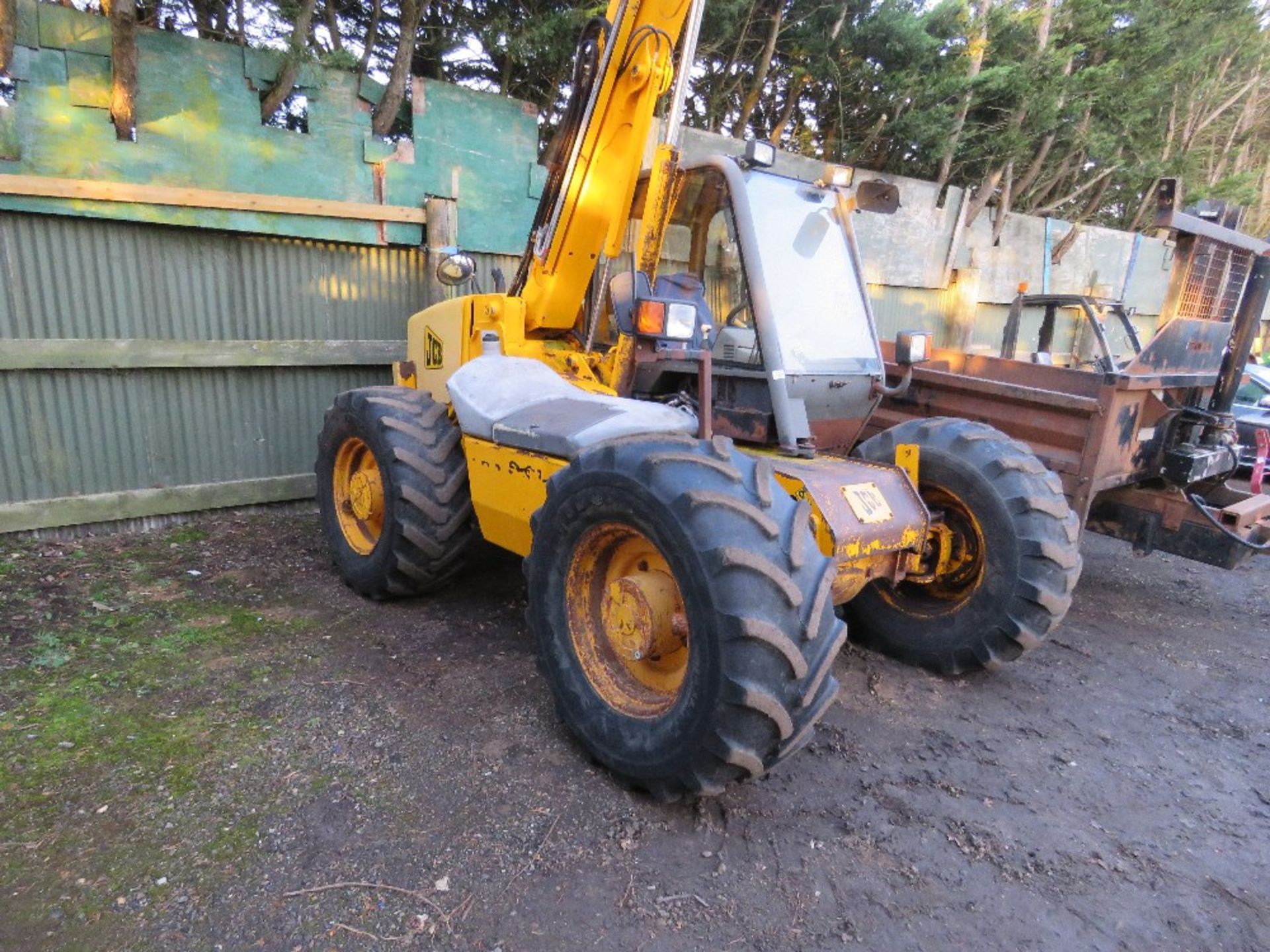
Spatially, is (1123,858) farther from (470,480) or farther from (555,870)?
(470,480)

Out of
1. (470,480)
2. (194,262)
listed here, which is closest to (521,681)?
(470,480)

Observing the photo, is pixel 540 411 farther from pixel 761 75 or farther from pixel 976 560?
pixel 761 75

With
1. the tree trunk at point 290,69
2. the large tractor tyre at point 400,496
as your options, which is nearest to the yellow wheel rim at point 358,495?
the large tractor tyre at point 400,496

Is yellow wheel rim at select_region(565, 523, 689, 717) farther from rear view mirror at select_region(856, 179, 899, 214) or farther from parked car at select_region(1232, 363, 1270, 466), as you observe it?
parked car at select_region(1232, 363, 1270, 466)

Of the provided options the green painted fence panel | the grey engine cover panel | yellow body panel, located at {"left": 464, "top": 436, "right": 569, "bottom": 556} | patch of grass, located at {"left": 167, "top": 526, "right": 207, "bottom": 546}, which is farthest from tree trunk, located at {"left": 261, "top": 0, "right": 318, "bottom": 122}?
yellow body panel, located at {"left": 464, "top": 436, "right": 569, "bottom": 556}

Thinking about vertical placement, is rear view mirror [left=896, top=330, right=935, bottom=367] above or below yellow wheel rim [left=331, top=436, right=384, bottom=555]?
above

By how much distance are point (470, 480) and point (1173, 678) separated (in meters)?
3.81

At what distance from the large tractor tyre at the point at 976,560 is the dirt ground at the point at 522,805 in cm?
22

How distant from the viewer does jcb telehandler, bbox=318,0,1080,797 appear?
237cm

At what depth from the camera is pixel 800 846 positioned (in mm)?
2510

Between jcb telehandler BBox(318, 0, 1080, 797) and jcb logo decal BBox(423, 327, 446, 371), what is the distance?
0.03 metres

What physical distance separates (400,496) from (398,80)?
3.49 m

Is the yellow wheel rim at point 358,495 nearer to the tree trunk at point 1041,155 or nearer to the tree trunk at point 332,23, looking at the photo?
the tree trunk at point 332,23

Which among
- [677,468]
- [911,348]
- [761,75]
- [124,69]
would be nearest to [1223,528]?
[911,348]
